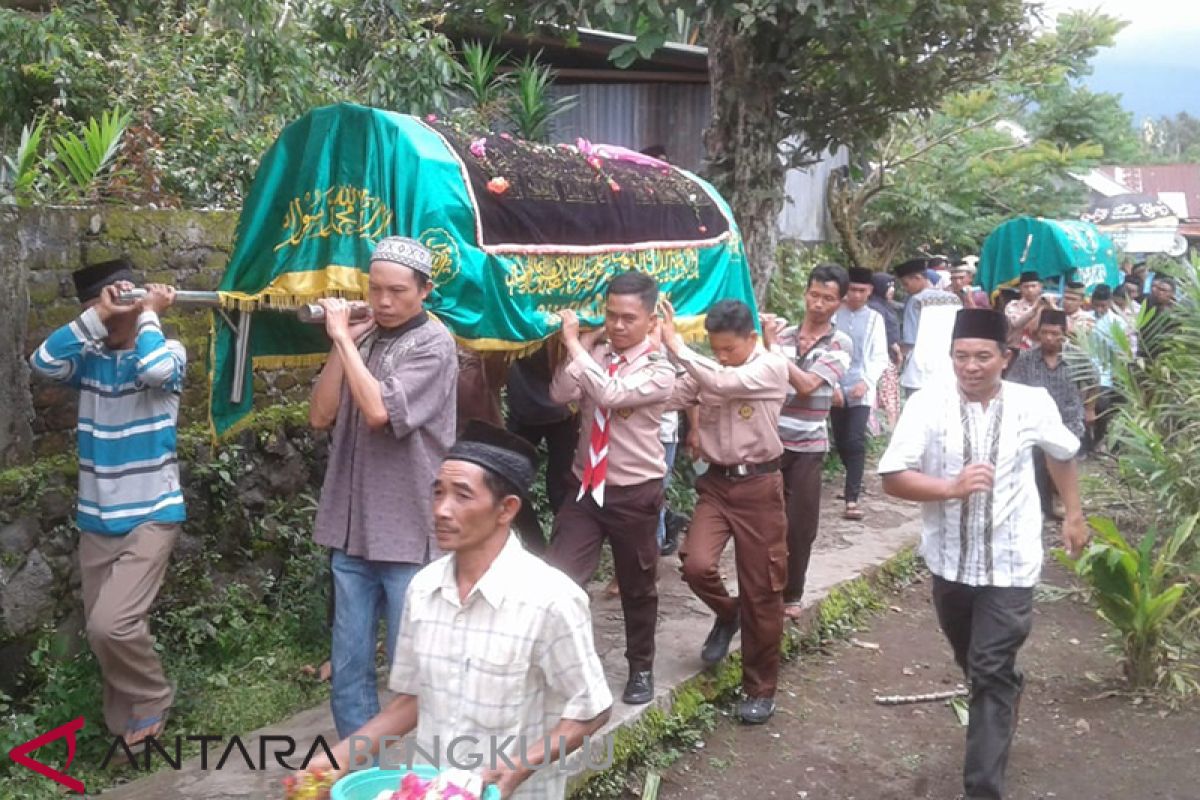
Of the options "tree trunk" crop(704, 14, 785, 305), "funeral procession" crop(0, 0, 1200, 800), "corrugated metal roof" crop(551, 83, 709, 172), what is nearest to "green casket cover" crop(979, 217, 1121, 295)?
"corrugated metal roof" crop(551, 83, 709, 172)

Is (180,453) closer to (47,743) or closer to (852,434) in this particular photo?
(47,743)

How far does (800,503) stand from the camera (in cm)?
610

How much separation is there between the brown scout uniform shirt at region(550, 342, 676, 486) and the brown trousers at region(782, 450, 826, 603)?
1.44 metres

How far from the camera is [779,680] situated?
5.98 meters

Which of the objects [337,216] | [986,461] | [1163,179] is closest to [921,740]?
[986,461]

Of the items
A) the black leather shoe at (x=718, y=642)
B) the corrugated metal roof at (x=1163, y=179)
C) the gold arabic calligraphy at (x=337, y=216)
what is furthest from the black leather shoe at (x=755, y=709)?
the corrugated metal roof at (x=1163, y=179)

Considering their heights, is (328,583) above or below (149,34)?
below

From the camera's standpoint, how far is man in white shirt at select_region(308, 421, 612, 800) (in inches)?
105

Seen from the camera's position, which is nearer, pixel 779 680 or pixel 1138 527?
pixel 779 680

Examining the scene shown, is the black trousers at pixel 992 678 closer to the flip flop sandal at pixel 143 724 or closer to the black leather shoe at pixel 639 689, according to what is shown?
the black leather shoe at pixel 639 689

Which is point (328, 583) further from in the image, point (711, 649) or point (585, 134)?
point (585, 134)

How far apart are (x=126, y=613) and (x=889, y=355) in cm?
692

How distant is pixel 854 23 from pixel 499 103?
323 cm

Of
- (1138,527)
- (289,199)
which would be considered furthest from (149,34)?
(1138,527)
